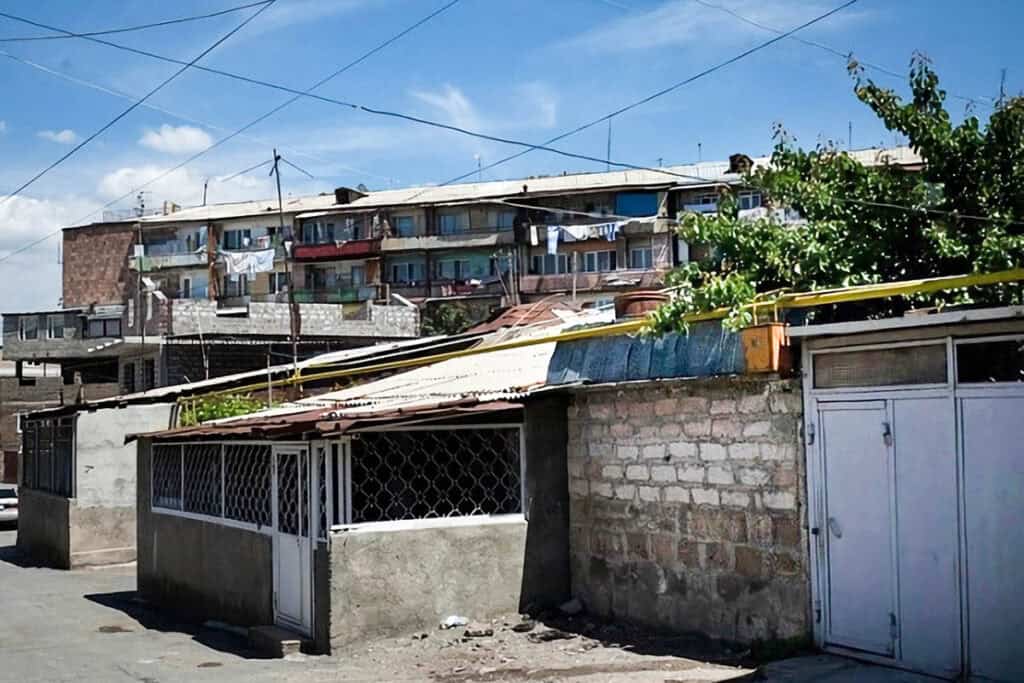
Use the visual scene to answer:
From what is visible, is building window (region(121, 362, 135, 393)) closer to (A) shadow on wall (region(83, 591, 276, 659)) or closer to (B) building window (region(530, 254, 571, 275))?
(A) shadow on wall (region(83, 591, 276, 659))

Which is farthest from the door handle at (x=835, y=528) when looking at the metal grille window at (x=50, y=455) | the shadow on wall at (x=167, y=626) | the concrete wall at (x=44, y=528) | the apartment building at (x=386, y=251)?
the apartment building at (x=386, y=251)

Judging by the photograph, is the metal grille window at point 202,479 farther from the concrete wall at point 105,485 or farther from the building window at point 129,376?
the building window at point 129,376

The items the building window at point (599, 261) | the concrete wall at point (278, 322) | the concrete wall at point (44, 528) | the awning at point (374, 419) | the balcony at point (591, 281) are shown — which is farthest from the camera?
the building window at point (599, 261)

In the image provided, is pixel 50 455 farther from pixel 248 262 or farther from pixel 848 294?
pixel 248 262

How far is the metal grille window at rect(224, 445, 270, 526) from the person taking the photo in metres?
13.8

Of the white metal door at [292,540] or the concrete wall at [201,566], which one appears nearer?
the white metal door at [292,540]

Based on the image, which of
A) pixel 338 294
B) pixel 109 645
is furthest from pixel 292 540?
pixel 338 294

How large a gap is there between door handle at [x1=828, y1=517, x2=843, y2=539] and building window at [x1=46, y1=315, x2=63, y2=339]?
4978cm

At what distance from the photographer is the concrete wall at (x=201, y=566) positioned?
13828mm

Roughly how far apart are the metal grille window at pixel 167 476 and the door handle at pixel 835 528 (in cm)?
1060

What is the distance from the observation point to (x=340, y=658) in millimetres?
11203

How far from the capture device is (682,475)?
10.8 m

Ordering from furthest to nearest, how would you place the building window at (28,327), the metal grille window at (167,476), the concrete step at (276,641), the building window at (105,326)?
1. the building window at (105,326)
2. the building window at (28,327)
3. the metal grille window at (167,476)
4. the concrete step at (276,641)

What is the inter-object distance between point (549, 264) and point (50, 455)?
3551cm
